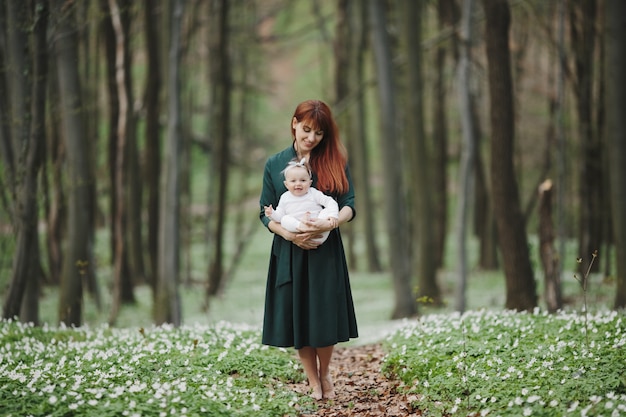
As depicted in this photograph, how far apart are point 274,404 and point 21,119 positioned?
6227mm

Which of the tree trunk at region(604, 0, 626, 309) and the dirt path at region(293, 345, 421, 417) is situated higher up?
the tree trunk at region(604, 0, 626, 309)

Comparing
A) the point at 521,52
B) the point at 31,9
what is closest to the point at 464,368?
the point at 31,9

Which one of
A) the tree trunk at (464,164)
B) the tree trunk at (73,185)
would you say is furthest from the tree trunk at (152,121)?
the tree trunk at (464,164)

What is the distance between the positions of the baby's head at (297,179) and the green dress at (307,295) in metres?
0.25

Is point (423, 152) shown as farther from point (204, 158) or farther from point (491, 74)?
point (204, 158)

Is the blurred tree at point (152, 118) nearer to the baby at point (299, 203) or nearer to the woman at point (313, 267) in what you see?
the woman at point (313, 267)

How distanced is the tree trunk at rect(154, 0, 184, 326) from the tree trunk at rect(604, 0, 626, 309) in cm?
708

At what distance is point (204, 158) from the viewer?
39188 mm

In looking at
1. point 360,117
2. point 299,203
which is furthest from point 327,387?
point 360,117

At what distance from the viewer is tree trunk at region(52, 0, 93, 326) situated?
37.6ft

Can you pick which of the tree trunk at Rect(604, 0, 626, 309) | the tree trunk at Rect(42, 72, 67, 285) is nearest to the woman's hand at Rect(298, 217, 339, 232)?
the tree trunk at Rect(604, 0, 626, 309)

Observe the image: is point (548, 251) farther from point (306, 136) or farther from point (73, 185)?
point (73, 185)

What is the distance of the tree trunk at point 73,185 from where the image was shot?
11469 millimetres

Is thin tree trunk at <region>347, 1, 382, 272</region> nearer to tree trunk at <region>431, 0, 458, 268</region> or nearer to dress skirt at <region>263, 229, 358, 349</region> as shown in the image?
tree trunk at <region>431, 0, 458, 268</region>
